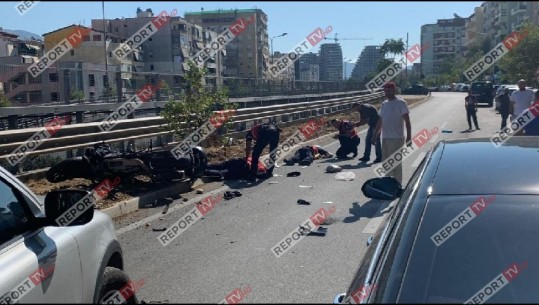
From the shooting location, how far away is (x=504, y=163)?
3332 millimetres

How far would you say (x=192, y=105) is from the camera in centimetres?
1334

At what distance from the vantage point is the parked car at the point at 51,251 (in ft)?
8.39

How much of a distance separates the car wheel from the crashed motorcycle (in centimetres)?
610

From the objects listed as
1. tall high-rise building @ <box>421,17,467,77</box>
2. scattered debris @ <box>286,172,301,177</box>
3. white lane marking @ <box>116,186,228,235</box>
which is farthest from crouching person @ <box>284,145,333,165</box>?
tall high-rise building @ <box>421,17,467,77</box>

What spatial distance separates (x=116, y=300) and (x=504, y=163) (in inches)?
91.0

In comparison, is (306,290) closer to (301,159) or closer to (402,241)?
(402,241)

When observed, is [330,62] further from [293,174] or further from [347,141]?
[293,174]

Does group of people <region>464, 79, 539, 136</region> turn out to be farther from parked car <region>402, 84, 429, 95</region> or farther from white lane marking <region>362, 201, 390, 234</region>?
parked car <region>402, 84, 429, 95</region>

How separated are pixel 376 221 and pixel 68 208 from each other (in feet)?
18.2

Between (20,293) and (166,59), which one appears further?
(166,59)

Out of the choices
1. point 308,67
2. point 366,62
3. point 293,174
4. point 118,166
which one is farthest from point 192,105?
point 366,62


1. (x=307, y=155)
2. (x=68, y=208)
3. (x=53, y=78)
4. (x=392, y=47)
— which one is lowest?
(x=307, y=155)

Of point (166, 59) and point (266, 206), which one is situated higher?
point (166, 59)

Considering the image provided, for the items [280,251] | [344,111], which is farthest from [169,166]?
[344,111]
